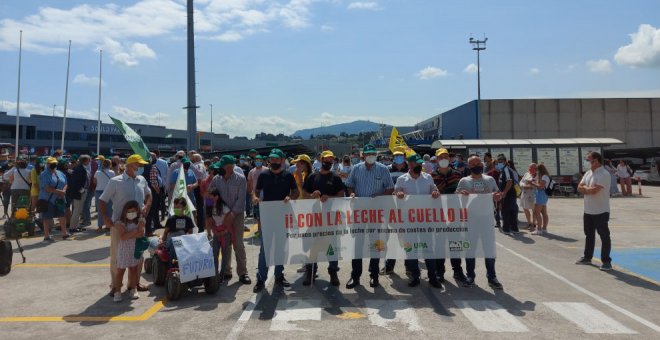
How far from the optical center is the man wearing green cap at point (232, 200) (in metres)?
7.12

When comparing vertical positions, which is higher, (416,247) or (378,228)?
(378,228)

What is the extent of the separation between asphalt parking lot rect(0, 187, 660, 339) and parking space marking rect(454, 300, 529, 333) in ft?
0.04

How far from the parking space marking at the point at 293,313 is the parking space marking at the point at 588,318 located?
120 inches

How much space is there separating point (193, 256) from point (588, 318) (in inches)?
202

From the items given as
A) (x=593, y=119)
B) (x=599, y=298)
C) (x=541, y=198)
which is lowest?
(x=599, y=298)

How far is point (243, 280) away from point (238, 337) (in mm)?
2322

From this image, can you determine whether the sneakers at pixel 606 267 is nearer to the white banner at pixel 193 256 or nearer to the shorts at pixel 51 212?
the white banner at pixel 193 256

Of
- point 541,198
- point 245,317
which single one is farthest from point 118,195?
point 541,198

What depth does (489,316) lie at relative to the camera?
5480 millimetres

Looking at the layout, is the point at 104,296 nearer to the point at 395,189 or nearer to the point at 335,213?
the point at 335,213

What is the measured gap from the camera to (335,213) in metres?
6.93

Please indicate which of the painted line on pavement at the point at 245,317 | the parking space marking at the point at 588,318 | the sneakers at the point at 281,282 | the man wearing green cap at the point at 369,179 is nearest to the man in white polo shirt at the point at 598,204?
the parking space marking at the point at 588,318

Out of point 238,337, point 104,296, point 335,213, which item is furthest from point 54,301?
point 335,213

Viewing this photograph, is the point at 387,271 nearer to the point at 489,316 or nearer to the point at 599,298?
the point at 489,316
